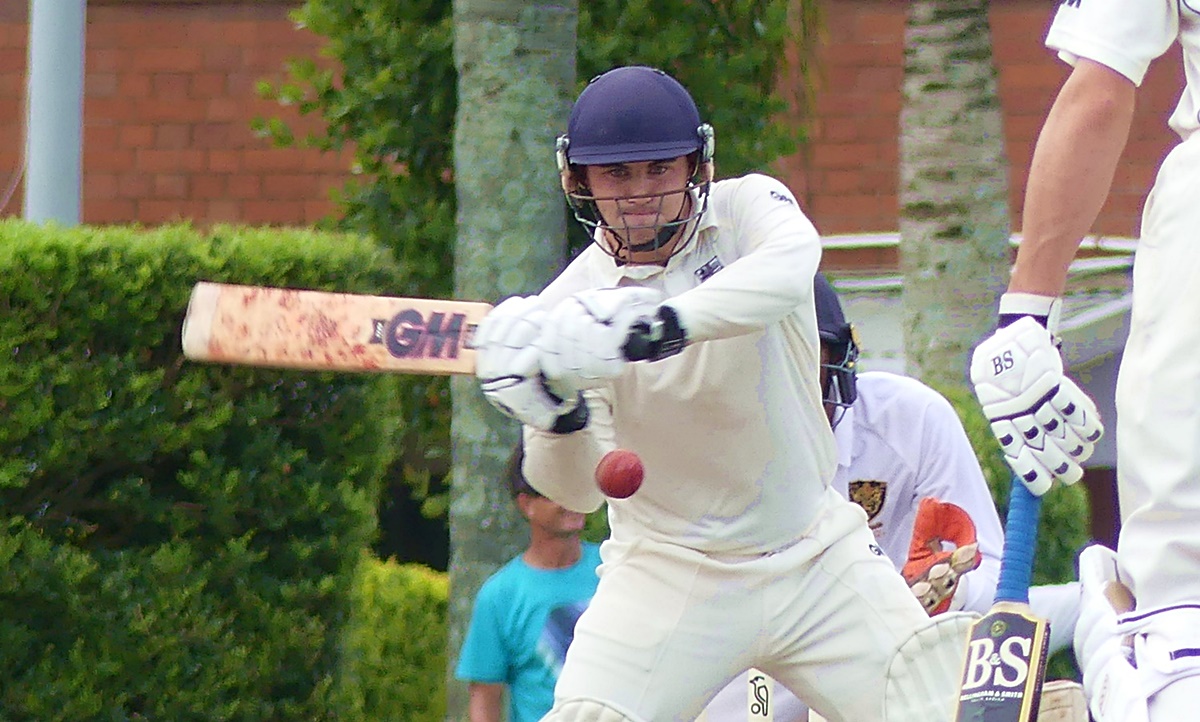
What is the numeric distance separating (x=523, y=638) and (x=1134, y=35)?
2.56m

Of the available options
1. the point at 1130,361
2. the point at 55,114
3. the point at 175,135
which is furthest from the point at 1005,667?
the point at 175,135

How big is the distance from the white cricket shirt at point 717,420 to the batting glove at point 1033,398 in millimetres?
884

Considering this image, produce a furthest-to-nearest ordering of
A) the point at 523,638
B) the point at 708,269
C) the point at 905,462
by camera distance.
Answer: the point at 523,638, the point at 905,462, the point at 708,269

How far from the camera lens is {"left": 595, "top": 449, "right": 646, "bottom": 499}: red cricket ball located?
12.7ft

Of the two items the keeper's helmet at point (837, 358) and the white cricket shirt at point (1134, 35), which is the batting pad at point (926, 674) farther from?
the white cricket shirt at point (1134, 35)

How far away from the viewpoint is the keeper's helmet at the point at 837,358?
5.01 metres

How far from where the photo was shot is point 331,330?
13.4 ft

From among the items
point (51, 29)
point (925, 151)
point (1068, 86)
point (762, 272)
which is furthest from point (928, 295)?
point (1068, 86)

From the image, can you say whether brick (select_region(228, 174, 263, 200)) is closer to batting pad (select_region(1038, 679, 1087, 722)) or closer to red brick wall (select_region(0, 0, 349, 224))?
red brick wall (select_region(0, 0, 349, 224))

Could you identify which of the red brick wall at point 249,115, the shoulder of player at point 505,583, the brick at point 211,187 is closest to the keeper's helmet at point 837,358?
the shoulder of player at point 505,583

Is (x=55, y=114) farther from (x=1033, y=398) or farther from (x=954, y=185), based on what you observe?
(x=1033, y=398)

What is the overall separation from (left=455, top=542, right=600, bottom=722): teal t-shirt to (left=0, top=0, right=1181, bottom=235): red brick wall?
6.09 metres

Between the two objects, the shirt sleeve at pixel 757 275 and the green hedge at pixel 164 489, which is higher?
the shirt sleeve at pixel 757 275

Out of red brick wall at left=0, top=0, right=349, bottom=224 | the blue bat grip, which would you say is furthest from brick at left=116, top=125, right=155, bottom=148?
the blue bat grip
